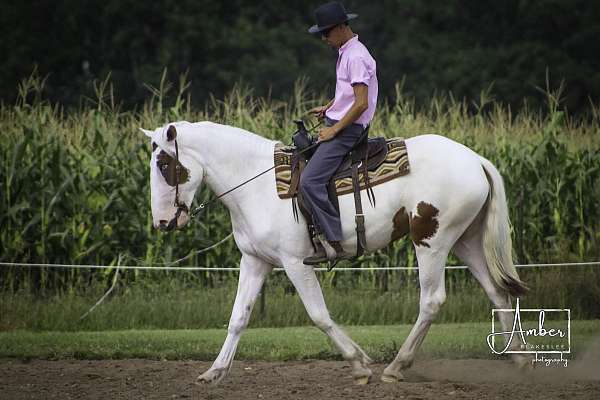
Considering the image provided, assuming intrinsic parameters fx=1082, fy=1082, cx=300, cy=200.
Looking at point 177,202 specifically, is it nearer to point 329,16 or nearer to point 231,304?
point 329,16

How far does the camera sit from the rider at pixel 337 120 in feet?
29.0

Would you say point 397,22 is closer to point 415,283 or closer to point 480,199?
point 415,283

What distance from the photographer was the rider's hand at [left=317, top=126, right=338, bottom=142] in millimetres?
8953

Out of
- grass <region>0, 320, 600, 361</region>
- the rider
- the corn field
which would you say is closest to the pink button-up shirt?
the rider

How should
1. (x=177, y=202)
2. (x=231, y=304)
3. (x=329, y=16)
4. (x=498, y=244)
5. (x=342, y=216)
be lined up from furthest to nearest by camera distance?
(x=231, y=304)
(x=498, y=244)
(x=177, y=202)
(x=342, y=216)
(x=329, y=16)

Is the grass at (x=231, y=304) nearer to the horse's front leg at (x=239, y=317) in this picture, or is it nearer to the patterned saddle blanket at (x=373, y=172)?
the horse's front leg at (x=239, y=317)

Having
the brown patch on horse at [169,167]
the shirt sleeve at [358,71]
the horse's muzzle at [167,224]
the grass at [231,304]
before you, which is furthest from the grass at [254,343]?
the shirt sleeve at [358,71]

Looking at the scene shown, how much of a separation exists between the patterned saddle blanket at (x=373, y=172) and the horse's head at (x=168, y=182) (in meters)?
0.79

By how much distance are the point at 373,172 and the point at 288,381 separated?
2.00 meters

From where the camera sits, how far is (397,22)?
1527 inches

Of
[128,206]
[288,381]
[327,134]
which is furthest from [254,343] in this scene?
[128,206]

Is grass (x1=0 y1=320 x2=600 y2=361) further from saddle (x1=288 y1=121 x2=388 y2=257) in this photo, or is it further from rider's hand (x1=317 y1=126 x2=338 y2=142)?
rider's hand (x1=317 y1=126 x2=338 y2=142)

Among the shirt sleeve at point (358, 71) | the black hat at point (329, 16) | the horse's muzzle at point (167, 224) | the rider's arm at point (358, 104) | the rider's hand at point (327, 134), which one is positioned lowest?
the horse's muzzle at point (167, 224)

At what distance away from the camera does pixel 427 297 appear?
359 inches
